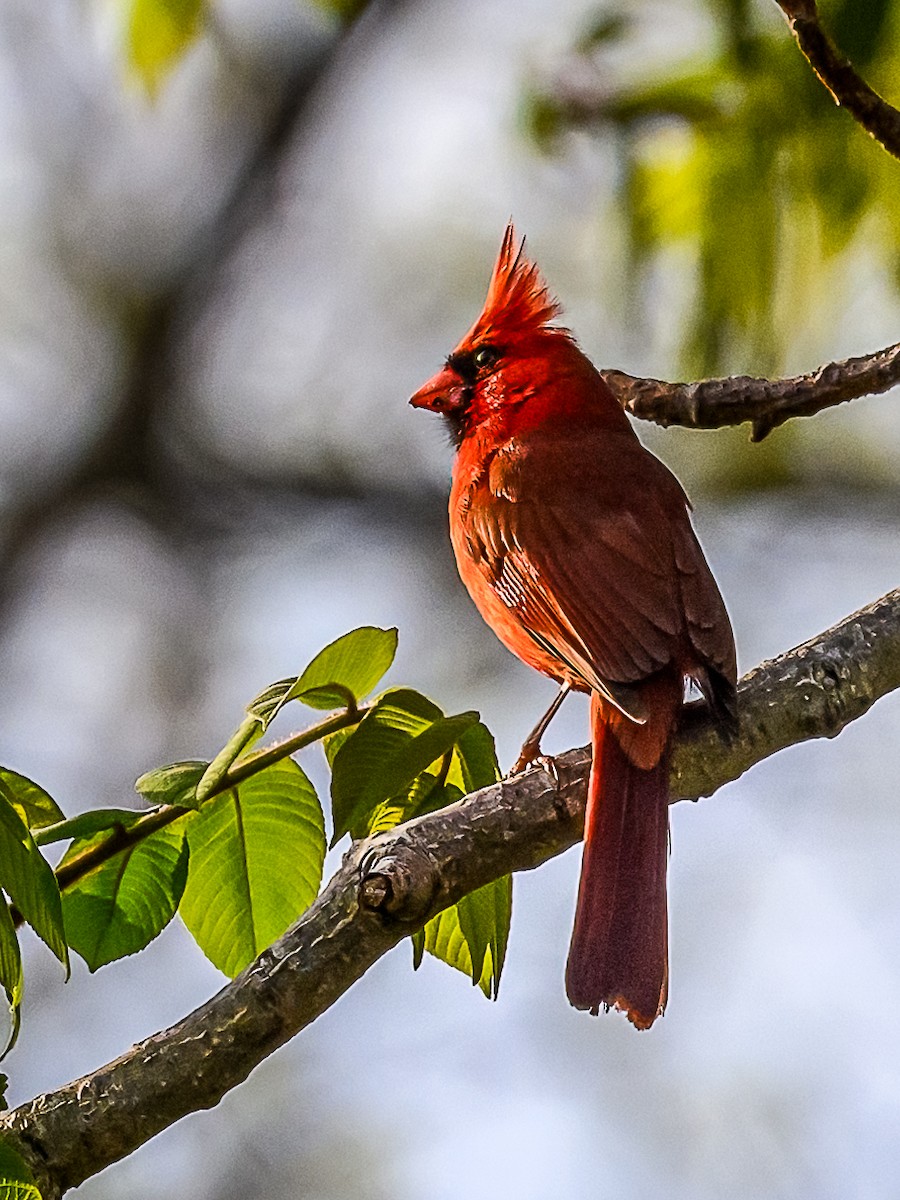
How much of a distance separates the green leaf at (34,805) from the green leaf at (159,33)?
1242 mm

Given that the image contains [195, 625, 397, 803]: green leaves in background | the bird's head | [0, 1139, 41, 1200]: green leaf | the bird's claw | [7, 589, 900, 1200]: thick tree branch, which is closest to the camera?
[0, 1139, 41, 1200]: green leaf

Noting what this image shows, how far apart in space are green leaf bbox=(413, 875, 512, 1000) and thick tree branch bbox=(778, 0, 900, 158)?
99 cm

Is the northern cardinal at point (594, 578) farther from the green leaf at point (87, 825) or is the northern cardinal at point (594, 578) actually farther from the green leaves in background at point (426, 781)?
the green leaf at point (87, 825)

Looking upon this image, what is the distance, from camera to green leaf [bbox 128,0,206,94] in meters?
2.47

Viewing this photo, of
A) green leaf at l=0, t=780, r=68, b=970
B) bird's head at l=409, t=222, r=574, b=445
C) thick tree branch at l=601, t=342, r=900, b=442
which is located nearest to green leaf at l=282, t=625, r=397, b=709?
green leaf at l=0, t=780, r=68, b=970

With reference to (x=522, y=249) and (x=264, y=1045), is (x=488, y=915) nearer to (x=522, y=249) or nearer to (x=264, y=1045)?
(x=264, y=1045)

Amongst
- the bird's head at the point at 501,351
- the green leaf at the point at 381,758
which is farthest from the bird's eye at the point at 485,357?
the green leaf at the point at 381,758

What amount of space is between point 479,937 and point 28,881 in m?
0.45

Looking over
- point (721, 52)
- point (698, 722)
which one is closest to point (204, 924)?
point (698, 722)

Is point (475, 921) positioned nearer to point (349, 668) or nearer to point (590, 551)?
point (349, 668)

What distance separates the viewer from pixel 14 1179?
1294 mm

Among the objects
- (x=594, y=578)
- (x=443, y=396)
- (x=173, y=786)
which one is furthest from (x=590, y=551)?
(x=173, y=786)

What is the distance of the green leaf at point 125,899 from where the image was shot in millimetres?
1611

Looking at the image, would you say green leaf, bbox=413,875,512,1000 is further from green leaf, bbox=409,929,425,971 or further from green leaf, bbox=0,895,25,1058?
green leaf, bbox=0,895,25,1058
